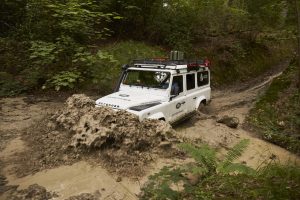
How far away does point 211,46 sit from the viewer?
58.2 feet

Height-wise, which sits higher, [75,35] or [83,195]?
[75,35]

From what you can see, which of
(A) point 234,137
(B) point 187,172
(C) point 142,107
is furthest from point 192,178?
(A) point 234,137

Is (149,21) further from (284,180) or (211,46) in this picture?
(284,180)

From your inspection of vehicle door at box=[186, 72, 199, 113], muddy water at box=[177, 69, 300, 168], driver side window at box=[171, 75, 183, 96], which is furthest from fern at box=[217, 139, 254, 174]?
vehicle door at box=[186, 72, 199, 113]

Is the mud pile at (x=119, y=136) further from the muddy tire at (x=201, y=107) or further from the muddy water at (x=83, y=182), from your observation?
the muddy tire at (x=201, y=107)

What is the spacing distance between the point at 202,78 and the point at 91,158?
5384 millimetres

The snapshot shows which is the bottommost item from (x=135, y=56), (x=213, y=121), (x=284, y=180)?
(x=213, y=121)

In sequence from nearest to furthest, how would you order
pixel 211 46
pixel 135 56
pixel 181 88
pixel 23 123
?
pixel 23 123 < pixel 181 88 < pixel 135 56 < pixel 211 46

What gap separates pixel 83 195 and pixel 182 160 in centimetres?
223

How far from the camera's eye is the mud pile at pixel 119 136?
6.31 meters

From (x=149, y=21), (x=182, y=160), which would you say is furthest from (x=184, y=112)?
(x=149, y=21)

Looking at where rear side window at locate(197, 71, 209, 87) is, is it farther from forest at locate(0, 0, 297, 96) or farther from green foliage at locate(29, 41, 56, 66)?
green foliage at locate(29, 41, 56, 66)

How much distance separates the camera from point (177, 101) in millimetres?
8648

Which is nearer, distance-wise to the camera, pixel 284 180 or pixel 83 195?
pixel 284 180
